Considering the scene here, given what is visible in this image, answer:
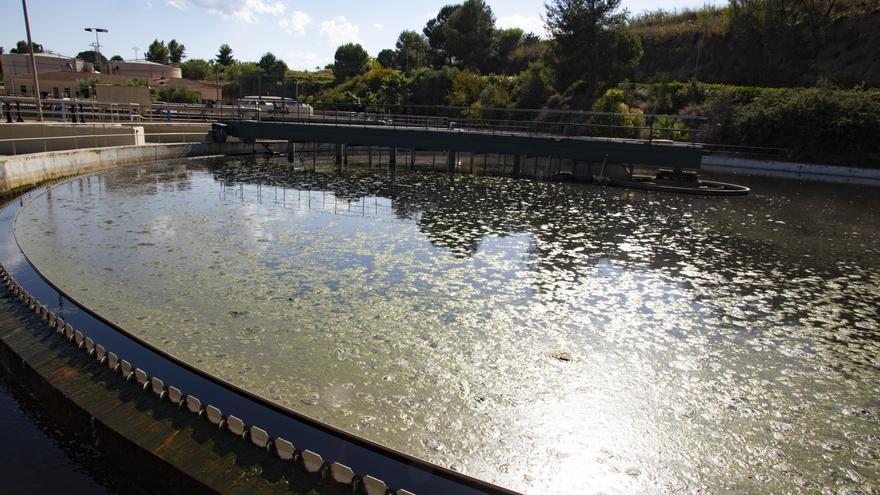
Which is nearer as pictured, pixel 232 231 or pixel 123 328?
pixel 123 328

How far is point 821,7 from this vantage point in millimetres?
47406

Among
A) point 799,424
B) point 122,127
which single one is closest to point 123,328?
point 799,424

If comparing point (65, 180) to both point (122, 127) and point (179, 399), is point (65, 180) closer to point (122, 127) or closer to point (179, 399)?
point (122, 127)

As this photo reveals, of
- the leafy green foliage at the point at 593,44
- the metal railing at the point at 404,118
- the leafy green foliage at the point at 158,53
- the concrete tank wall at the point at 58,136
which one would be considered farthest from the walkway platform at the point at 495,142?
the leafy green foliage at the point at 158,53

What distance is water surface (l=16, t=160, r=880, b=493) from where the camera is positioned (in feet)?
18.5

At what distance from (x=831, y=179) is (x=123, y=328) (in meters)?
36.8

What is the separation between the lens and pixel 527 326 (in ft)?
27.9

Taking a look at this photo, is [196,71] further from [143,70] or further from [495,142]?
[495,142]

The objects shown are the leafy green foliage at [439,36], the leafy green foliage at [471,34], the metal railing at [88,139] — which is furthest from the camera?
the leafy green foliage at [439,36]

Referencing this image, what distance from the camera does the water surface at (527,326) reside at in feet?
18.5

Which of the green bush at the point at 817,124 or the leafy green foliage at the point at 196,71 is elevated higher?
the leafy green foliage at the point at 196,71

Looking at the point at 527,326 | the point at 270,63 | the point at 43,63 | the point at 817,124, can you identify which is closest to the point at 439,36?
the point at 270,63

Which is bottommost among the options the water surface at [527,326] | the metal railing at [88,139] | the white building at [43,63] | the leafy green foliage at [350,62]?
the water surface at [527,326]

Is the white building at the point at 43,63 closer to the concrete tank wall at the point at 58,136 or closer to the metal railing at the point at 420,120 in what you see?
the metal railing at the point at 420,120
